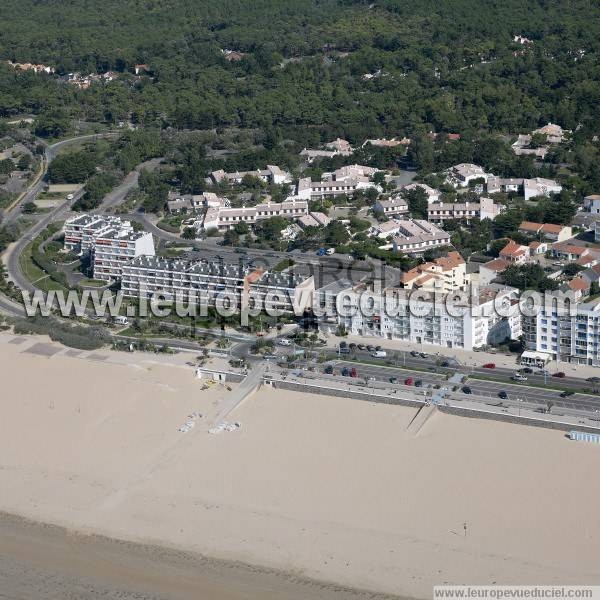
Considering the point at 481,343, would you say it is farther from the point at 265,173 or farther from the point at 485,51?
the point at 485,51

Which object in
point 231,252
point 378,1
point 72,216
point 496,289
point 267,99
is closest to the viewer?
point 496,289

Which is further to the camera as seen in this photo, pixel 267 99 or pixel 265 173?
pixel 267 99

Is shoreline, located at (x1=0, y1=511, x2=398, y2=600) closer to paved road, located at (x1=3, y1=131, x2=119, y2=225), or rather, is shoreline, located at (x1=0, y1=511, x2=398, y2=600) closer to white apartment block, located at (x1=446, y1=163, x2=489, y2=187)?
paved road, located at (x1=3, y1=131, x2=119, y2=225)

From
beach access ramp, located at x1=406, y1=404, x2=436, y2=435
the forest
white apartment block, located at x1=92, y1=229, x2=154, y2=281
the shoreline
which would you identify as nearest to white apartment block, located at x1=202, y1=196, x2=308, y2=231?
white apartment block, located at x1=92, y1=229, x2=154, y2=281

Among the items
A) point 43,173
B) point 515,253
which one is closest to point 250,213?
point 515,253

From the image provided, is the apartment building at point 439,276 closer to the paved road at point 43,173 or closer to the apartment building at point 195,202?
the apartment building at point 195,202

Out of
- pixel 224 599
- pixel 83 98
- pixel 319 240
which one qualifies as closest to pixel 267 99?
pixel 83 98
